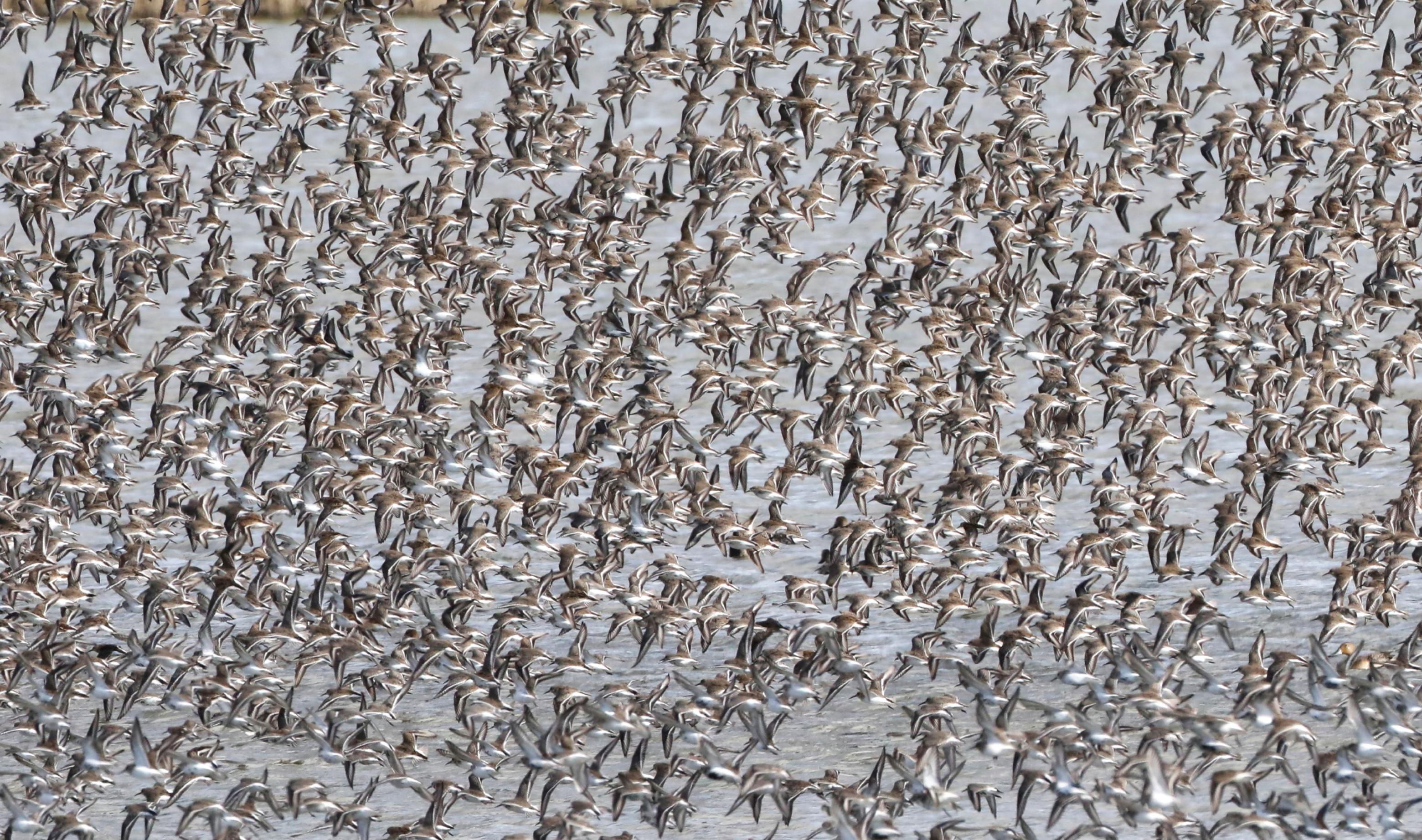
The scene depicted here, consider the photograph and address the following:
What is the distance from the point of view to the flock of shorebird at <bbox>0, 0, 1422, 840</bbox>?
28.3 meters

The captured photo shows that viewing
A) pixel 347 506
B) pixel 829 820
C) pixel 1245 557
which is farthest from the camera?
pixel 1245 557

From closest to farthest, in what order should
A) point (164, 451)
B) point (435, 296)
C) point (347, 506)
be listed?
point (347, 506) → point (164, 451) → point (435, 296)

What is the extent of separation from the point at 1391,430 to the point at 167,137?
26.1 m

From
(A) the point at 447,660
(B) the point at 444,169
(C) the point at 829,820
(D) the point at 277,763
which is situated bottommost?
(D) the point at 277,763

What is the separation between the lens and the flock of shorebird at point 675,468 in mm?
28281

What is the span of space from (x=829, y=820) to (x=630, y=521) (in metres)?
10.3

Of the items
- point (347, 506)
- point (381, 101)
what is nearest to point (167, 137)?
point (381, 101)

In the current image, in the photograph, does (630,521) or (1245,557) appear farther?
(1245,557)

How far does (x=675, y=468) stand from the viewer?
31766 mm

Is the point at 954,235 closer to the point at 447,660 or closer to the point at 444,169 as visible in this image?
the point at 444,169

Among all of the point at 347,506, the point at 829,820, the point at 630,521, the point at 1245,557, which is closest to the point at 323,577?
the point at 347,506

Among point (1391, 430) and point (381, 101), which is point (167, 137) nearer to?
point (381, 101)

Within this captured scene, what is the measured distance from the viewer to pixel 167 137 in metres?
34.5

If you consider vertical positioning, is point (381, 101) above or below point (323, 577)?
above
